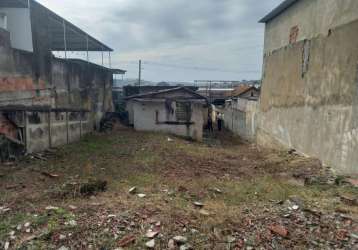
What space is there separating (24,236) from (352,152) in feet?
21.3

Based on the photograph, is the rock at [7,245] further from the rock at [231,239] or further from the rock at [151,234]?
the rock at [231,239]

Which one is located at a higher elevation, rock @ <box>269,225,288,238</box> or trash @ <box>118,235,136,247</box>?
rock @ <box>269,225,288,238</box>

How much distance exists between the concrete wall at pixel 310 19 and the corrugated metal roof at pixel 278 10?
0.13 m

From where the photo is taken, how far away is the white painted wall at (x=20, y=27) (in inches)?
364

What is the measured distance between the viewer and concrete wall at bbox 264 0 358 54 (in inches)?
247

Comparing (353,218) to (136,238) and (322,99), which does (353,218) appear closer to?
(136,238)

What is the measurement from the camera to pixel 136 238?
3.46 meters

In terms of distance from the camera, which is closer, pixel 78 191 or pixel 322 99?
pixel 78 191

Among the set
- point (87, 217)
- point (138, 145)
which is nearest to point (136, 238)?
point (87, 217)

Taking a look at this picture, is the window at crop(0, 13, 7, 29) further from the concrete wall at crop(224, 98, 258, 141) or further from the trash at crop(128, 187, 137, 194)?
the concrete wall at crop(224, 98, 258, 141)

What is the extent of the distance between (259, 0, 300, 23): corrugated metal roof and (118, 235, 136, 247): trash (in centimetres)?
916

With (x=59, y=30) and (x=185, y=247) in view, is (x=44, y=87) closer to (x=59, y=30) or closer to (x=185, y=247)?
(x=59, y=30)

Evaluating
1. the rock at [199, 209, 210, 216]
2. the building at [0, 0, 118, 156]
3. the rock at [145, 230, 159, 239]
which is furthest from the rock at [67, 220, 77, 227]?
the building at [0, 0, 118, 156]

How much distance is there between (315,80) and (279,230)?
555cm
